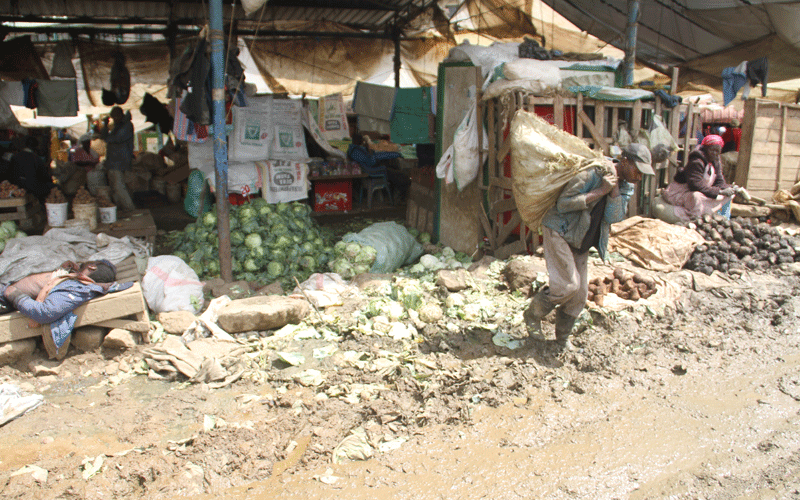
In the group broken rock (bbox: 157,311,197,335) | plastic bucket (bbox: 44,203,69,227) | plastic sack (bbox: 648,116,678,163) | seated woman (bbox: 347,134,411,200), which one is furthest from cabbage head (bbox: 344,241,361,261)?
seated woman (bbox: 347,134,411,200)

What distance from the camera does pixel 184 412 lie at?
13.0 feet

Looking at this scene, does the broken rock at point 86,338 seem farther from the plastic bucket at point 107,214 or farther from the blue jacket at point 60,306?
the plastic bucket at point 107,214

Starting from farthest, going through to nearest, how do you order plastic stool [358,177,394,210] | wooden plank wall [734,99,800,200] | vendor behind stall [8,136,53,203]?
plastic stool [358,177,394,210], wooden plank wall [734,99,800,200], vendor behind stall [8,136,53,203]

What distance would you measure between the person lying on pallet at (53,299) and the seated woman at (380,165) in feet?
25.4

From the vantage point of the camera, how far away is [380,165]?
41.1 ft

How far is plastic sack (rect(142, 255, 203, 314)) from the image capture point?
18.3 ft

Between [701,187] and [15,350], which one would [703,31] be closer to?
[701,187]

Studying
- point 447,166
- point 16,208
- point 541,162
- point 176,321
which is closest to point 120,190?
point 16,208

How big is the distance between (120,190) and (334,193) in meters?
4.24

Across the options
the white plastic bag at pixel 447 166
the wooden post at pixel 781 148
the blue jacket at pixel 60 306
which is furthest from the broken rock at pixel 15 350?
the wooden post at pixel 781 148

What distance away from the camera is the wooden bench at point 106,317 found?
14.7 feet

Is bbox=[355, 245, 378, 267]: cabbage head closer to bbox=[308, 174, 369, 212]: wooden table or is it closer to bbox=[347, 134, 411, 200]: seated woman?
bbox=[308, 174, 369, 212]: wooden table

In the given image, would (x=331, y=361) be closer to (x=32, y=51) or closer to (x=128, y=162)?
(x=128, y=162)

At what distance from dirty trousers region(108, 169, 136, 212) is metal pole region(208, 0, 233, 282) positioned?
5.44m
